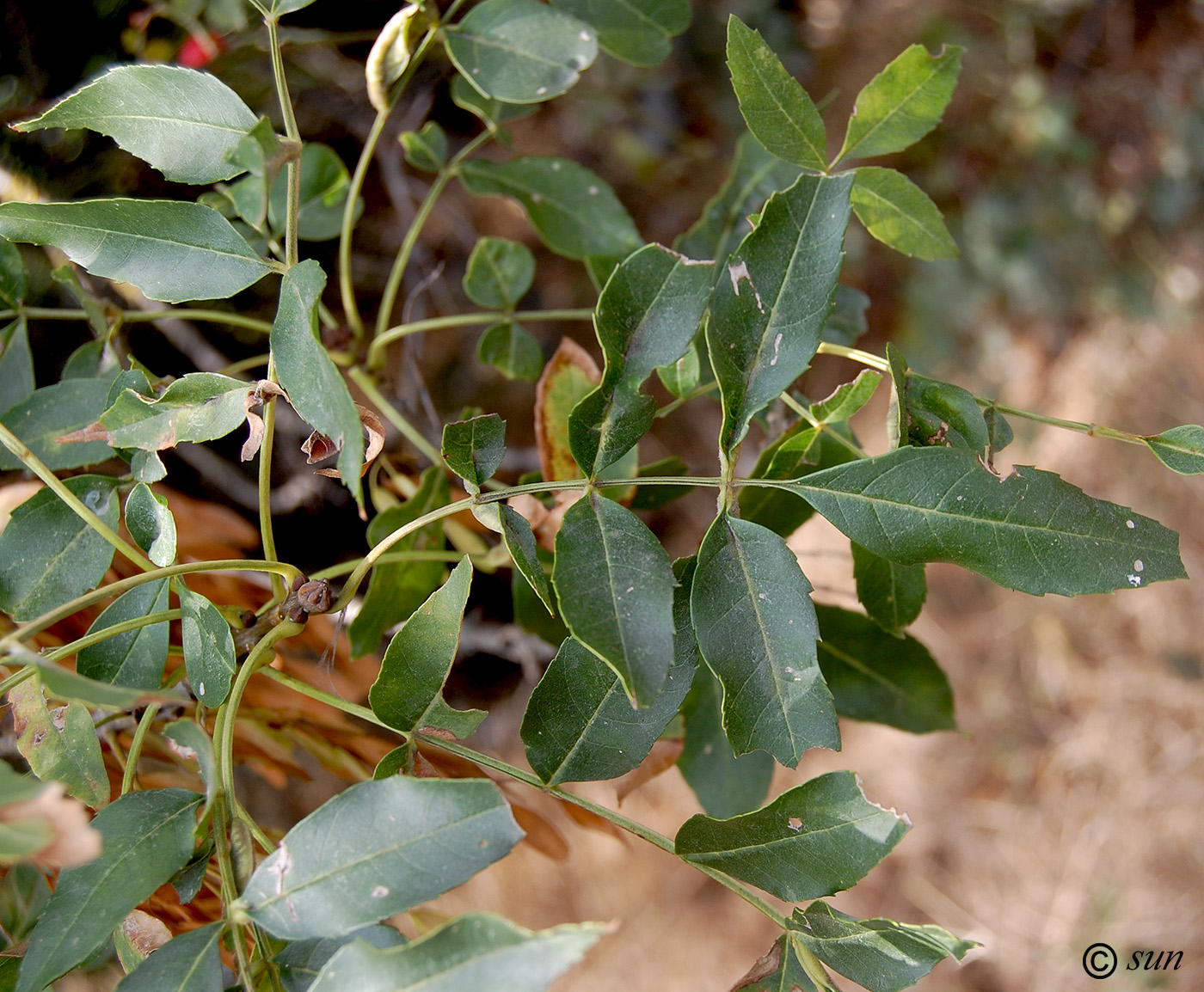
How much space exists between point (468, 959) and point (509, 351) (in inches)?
24.0

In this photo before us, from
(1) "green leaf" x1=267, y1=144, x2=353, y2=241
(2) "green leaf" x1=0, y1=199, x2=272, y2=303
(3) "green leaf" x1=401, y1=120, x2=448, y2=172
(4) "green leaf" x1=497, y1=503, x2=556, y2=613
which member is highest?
(2) "green leaf" x1=0, y1=199, x2=272, y2=303

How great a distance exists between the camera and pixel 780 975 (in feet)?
1.77

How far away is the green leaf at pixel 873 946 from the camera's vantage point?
0.50 m

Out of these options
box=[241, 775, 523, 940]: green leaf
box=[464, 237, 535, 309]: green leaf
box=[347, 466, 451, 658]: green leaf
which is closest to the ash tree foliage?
box=[241, 775, 523, 940]: green leaf

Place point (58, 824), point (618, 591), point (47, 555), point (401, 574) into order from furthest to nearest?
1. point (401, 574)
2. point (47, 555)
3. point (618, 591)
4. point (58, 824)

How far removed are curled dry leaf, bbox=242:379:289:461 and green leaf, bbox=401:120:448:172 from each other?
40cm

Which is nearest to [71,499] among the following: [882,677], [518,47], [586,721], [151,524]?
[151,524]

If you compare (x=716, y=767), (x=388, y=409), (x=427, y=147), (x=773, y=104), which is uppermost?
(x=773, y=104)

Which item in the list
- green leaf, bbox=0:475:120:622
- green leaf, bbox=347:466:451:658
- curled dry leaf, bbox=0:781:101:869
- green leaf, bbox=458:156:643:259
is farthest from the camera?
green leaf, bbox=458:156:643:259

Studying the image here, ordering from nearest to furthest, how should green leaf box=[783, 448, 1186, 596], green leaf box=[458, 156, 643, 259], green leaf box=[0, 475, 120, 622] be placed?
green leaf box=[783, 448, 1186, 596]
green leaf box=[0, 475, 120, 622]
green leaf box=[458, 156, 643, 259]

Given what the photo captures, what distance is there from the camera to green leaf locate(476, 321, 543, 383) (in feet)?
2.79

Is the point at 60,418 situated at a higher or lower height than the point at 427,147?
lower

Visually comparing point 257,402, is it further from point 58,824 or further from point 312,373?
point 58,824

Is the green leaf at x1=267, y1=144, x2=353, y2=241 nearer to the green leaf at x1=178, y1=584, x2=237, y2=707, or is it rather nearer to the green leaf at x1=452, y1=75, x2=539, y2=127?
the green leaf at x1=452, y1=75, x2=539, y2=127
